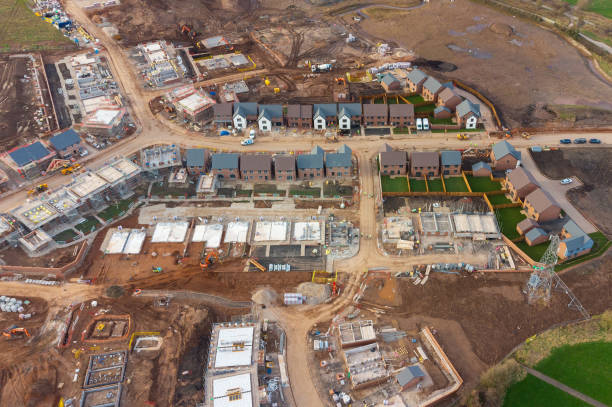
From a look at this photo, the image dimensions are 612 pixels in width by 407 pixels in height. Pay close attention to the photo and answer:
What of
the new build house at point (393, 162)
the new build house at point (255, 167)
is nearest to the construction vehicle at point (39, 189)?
the new build house at point (255, 167)

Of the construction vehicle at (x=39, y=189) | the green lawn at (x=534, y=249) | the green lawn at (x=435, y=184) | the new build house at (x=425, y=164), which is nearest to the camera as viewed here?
the green lawn at (x=534, y=249)

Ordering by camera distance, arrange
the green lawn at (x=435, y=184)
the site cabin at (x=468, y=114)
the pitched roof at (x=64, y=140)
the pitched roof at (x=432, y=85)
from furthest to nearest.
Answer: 1. the pitched roof at (x=432, y=85)
2. the site cabin at (x=468, y=114)
3. the pitched roof at (x=64, y=140)
4. the green lawn at (x=435, y=184)

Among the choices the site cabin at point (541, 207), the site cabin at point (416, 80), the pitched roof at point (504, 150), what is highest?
the site cabin at point (416, 80)

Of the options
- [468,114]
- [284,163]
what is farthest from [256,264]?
[468,114]

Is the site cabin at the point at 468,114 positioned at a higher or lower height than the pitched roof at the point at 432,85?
lower

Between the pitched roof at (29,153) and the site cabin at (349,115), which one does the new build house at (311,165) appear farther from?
the pitched roof at (29,153)

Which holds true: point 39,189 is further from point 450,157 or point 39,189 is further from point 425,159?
point 450,157

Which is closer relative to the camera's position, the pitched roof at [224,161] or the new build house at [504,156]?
the new build house at [504,156]
